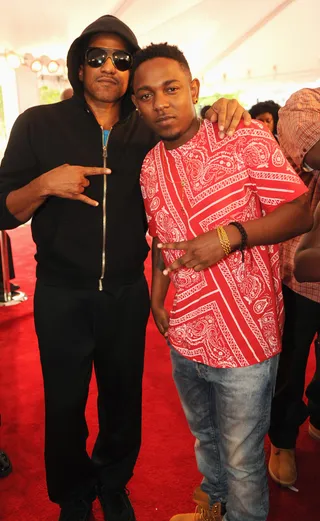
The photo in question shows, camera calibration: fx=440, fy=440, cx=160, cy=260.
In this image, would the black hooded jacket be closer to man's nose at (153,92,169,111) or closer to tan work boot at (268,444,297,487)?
man's nose at (153,92,169,111)

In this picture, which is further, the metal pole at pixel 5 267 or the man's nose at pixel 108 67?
the metal pole at pixel 5 267

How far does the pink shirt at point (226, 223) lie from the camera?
133cm

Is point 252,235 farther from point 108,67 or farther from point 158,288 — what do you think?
point 108,67

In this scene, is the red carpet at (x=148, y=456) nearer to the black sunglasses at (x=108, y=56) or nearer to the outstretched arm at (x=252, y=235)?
the outstretched arm at (x=252, y=235)

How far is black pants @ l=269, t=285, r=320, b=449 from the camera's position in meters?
1.95

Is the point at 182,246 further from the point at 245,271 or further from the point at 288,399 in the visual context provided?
the point at 288,399

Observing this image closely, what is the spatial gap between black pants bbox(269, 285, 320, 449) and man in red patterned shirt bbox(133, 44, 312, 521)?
0.48 metres

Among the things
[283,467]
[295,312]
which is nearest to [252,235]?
[295,312]

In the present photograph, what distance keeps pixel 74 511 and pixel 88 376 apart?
625 millimetres

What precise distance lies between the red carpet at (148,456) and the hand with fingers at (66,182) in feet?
4.85

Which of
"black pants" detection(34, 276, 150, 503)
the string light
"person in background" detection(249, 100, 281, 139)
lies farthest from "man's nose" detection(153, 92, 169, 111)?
the string light

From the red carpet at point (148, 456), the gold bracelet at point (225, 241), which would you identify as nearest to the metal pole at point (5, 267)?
the red carpet at point (148, 456)

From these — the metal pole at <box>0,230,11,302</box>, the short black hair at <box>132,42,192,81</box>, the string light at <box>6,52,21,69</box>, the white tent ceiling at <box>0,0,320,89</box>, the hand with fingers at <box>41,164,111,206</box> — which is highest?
the white tent ceiling at <box>0,0,320,89</box>

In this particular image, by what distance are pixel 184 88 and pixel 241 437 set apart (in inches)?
45.7
